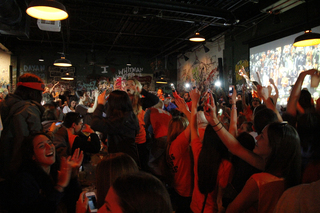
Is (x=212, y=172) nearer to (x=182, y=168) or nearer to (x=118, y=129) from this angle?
(x=182, y=168)

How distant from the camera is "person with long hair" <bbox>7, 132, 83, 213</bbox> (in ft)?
5.42

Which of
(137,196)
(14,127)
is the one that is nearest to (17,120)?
(14,127)

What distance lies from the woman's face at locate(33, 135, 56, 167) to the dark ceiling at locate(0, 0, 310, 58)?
14.5 feet

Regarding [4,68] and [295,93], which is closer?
[295,93]

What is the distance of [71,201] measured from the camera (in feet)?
6.81

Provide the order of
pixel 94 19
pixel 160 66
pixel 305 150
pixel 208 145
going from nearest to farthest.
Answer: pixel 208 145 → pixel 305 150 → pixel 94 19 → pixel 160 66

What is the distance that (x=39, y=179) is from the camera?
1.82 meters

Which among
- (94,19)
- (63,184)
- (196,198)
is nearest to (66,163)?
(63,184)

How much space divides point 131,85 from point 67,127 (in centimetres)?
121

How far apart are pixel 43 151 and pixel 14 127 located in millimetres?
456

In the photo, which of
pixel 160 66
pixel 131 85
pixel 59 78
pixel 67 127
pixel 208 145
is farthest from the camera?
pixel 160 66

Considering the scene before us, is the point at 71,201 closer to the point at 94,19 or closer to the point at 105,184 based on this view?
the point at 105,184

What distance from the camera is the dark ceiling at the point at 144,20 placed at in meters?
6.71

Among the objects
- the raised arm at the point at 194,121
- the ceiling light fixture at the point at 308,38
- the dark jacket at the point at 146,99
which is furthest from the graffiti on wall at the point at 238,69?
the raised arm at the point at 194,121
